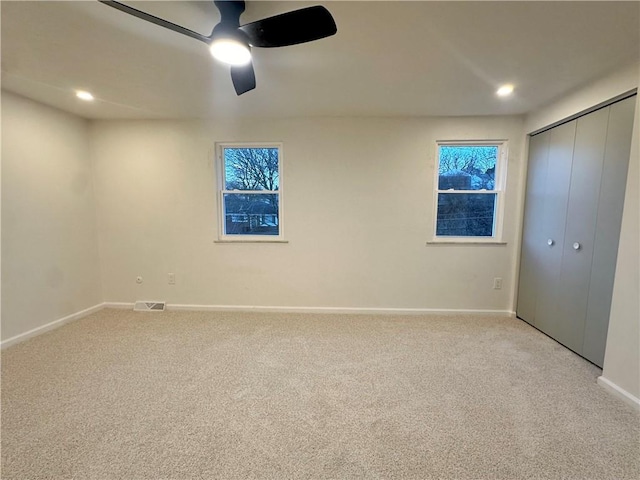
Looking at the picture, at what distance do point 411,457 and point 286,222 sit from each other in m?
2.44

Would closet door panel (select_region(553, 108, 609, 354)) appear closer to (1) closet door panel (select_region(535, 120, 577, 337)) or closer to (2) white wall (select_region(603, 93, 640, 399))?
(1) closet door panel (select_region(535, 120, 577, 337))

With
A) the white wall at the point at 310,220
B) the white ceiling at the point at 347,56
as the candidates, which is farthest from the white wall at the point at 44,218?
the white ceiling at the point at 347,56

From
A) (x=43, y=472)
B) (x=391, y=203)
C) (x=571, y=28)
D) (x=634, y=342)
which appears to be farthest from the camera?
(x=391, y=203)

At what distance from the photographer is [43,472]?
1.26 meters

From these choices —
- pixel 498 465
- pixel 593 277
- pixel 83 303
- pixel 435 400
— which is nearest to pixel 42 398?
pixel 83 303

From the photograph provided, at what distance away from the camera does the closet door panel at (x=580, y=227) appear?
214 cm

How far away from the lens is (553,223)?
2.57m

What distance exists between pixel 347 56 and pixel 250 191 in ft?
6.20

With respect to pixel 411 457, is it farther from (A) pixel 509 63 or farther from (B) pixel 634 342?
(A) pixel 509 63

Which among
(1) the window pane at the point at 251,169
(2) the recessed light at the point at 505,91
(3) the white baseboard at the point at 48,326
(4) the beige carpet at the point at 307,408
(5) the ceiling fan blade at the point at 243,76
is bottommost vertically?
(4) the beige carpet at the point at 307,408

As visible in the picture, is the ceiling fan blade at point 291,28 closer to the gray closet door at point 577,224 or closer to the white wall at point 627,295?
the white wall at point 627,295

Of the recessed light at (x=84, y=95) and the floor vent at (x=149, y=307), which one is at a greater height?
the recessed light at (x=84, y=95)

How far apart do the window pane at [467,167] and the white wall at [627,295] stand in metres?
1.15

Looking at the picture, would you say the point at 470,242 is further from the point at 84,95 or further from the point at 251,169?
the point at 84,95
